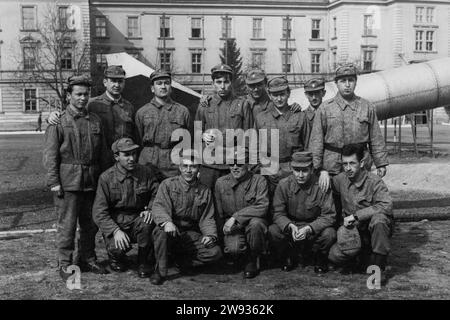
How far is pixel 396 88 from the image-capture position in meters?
9.09

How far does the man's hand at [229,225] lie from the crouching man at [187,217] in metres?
0.12

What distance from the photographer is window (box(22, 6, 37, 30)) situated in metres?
45.9

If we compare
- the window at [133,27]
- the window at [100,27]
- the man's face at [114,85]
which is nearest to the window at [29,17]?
the window at [100,27]

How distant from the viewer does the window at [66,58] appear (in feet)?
145

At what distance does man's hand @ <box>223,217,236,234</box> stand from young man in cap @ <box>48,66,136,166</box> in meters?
1.40

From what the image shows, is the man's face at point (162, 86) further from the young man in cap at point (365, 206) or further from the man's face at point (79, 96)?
the young man in cap at point (365, 206)

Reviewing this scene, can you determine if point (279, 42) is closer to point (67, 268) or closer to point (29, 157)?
point (29, 157)

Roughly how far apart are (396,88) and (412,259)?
12.2 ft

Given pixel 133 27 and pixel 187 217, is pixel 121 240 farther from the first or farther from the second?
pixel 133 27

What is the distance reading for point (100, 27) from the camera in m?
51.4

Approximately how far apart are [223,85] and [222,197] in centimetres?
126

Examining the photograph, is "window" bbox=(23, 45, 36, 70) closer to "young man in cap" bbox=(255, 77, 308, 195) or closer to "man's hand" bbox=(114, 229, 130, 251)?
"young man in cap" bbox=(255, 77, 308, 195)

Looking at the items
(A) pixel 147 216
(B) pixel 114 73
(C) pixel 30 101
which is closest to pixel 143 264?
(A) pixel 147 216

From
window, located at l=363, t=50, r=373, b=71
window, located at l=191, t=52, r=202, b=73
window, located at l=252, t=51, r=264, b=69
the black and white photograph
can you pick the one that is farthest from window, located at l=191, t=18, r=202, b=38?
the black and white photograph
